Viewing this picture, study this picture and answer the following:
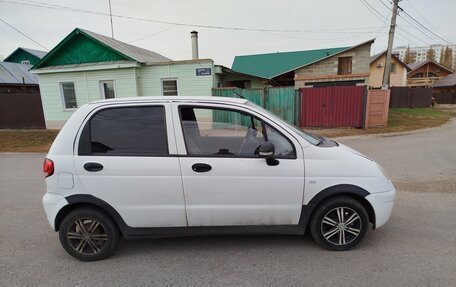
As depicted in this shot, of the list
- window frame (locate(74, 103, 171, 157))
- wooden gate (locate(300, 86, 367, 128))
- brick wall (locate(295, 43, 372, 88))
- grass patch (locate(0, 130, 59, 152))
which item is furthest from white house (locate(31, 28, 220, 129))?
window frame (locate(74, 103, 171, 157))

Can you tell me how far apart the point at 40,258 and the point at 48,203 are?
68 cm

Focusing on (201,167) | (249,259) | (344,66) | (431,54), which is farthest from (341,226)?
(431,54)

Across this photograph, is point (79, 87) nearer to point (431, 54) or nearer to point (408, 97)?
point (408, 97)

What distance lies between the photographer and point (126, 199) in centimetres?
268

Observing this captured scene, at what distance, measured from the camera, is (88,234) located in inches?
110

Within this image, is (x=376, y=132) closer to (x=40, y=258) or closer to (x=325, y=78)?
(x=325, y=78)

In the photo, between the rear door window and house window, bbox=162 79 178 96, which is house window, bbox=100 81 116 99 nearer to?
house window, bbox=162 79 178 96

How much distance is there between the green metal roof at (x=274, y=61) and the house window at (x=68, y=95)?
53.0ft

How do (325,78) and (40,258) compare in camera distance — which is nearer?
(40,258)

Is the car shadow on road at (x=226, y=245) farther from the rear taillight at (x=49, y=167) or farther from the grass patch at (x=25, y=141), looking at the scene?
the grass patch at (x=25, y=141)

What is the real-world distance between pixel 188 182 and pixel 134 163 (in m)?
0.59

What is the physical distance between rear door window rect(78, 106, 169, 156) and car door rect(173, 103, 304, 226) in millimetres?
204

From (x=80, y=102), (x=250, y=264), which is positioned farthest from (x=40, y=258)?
(x=80, y=102)

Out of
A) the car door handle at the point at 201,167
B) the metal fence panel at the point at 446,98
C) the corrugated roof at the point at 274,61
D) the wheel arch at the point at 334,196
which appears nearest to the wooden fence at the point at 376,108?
the wheel arch at the point at 334,196
